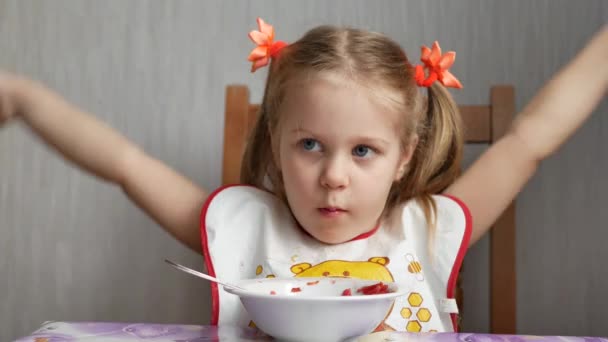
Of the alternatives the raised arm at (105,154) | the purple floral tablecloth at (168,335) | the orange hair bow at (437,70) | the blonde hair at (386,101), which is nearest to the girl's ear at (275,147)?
the blonde hair at (386,101)

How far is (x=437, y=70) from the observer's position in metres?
0.89

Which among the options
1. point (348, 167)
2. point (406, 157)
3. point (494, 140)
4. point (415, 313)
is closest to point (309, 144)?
point (348, 167)

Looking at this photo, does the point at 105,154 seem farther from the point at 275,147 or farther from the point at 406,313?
the point at 406,313

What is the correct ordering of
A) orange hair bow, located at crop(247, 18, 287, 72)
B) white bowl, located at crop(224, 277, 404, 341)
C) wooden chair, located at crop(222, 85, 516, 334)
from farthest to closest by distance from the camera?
wooden chair, located at crop(222, 85, 516, 334) → orange hair bow, located at crop(247, 18, 287, 72) → white bowl, located at crop(224, 277, 404, 341)

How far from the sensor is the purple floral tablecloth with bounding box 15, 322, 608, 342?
22.1 inches

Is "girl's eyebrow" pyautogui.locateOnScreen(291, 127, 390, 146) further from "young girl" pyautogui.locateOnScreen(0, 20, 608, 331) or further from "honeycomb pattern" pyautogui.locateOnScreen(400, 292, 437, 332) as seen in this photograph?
"honeycomb pattern" pyautogui.locateOnScreen(400, 292, 437, 332)

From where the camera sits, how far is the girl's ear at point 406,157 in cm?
89

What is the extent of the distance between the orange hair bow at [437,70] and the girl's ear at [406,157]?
0.09 m

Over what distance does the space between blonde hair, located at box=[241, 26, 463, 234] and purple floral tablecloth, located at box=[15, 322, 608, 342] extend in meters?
0.34

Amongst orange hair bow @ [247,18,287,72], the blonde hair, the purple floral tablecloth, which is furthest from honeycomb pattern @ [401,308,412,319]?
orange hair bow @ [247,18,287,72]

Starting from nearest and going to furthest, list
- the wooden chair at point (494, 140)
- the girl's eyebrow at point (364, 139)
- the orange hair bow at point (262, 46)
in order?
the girl's eyebrow at point (364, 139)
the orange hair bow at point (262, 46)
the wooden chair at point (494, 140)

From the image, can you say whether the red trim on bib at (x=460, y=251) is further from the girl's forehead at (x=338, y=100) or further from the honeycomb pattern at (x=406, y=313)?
the girl's forehead at (x=338, y=100)

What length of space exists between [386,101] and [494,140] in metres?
0.34

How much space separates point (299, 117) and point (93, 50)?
2.11 ft
